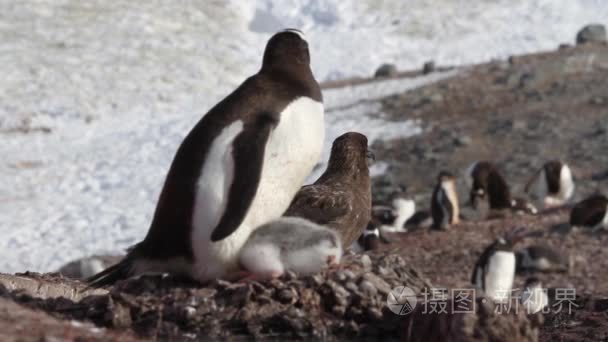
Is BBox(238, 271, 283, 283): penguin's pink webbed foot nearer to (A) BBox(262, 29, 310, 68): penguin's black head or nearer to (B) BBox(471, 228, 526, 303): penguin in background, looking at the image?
(A) BBox(262, 29, 310, 68): penguin's black head

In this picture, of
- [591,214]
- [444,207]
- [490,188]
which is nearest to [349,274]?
[591,214]

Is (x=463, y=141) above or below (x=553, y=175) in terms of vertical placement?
above

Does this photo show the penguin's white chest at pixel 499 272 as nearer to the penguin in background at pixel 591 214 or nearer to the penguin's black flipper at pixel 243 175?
the penguin in background at pixel 591 214

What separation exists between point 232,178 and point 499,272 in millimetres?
7115

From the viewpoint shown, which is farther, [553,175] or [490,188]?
[553,175]

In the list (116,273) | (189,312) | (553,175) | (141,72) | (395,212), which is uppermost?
(141,72)

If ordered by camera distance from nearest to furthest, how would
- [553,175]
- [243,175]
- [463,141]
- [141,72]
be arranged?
[243,175] < [553,175] < [463,141] < [141,72]

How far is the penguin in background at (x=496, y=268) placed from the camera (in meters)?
11.4

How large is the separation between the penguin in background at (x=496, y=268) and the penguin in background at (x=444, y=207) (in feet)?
9.36

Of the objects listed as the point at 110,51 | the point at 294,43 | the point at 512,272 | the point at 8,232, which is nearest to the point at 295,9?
the point at 110,51

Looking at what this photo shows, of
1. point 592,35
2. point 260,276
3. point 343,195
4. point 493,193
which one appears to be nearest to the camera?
point 260,276

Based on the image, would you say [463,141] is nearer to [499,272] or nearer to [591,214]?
[591,214]

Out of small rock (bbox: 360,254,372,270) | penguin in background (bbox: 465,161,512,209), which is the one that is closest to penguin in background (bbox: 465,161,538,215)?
penguin in background (bbox: 465,161,512,209)

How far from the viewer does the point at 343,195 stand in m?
6.15
